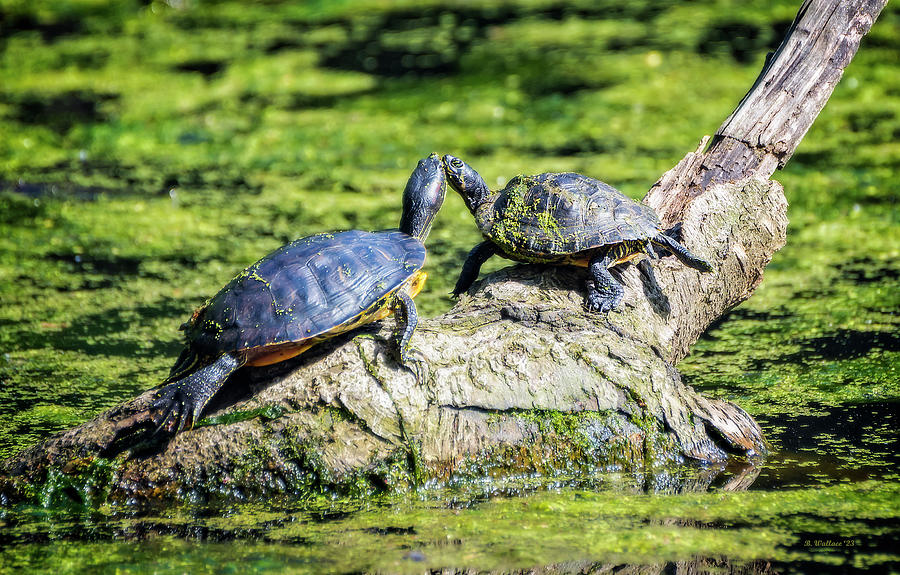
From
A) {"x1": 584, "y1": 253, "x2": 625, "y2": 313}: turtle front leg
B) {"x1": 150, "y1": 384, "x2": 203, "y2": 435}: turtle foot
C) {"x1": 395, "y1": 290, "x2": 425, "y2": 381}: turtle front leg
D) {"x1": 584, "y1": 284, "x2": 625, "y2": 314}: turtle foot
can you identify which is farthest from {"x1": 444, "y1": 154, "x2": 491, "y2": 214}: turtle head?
{"x1": 150, "y1": 384, "x2": 203, "y2": 435}: turtle foot

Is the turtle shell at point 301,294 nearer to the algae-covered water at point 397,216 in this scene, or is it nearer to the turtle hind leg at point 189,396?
the turtle hind leg at point 189,396

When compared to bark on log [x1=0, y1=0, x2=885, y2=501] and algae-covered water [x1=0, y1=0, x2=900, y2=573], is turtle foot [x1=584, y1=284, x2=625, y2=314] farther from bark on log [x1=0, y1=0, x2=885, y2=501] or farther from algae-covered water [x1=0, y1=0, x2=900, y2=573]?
algae-covered water [x1=0, y1=0, x2=900, y2=573]

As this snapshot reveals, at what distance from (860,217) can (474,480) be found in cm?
333

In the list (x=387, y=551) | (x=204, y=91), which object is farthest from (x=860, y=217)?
(x=204, y=91)

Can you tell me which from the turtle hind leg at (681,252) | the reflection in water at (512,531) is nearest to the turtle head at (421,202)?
the turtle hind leg at (681,252)

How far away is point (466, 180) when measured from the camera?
136 inches

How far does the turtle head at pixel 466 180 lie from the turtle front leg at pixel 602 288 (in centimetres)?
65

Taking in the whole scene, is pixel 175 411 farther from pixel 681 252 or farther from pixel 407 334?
pixel 681 252

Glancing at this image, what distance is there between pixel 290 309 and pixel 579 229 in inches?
39.8

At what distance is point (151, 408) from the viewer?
2.51 meters

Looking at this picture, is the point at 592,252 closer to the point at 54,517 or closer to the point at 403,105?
the point at 54,517

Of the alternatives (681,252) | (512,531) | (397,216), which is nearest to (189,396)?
(512,531)

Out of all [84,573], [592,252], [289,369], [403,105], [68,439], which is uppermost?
[403,105]

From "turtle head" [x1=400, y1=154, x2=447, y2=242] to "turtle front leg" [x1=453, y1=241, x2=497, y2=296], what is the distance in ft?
0.66
